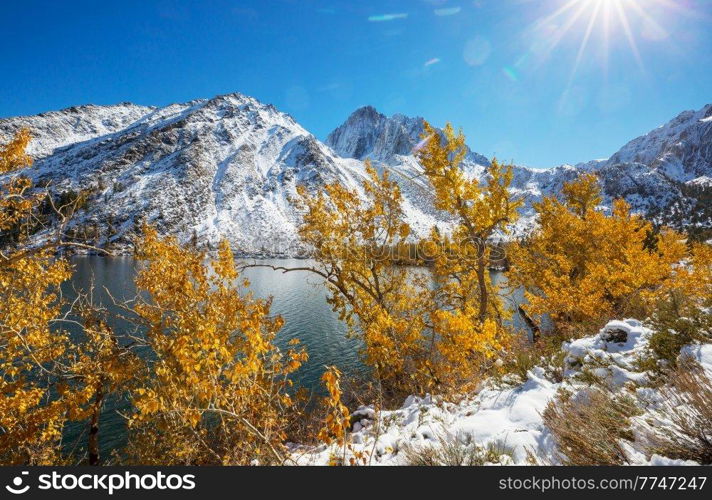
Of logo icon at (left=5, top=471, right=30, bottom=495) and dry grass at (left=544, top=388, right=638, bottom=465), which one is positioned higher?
logo icon at (left=5, top=471, right=30, bottom=495)

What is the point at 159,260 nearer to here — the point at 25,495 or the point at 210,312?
the point at 210,312

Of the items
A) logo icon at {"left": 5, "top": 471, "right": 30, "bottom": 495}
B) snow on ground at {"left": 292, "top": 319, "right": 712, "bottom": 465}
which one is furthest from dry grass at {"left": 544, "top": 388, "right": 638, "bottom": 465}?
logo icon at {"left": 5, "top": 471, "right": 30, "bottom": 495}

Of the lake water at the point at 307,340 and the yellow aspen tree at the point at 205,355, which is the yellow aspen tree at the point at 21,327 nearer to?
the lake water at the point at 307,340

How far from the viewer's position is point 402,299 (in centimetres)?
1459

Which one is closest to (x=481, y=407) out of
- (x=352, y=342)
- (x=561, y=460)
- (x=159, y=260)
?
(x=561, y=460)

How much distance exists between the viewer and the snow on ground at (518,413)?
5121 millimetres

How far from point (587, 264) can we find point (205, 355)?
2108 cm

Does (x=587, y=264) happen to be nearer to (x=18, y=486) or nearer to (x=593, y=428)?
(x=593, y=428)

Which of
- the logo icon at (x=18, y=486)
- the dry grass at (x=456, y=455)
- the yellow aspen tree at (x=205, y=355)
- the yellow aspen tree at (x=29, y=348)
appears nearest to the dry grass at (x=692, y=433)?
the dry grass at (x=456, y=455)

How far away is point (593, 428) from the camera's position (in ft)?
14.9

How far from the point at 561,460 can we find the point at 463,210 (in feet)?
30.6

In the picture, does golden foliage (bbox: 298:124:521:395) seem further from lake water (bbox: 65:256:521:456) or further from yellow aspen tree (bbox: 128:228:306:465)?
yellow aspen tree (bbox: 128:228:306:465)

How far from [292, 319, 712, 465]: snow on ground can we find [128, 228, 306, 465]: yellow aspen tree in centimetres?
169

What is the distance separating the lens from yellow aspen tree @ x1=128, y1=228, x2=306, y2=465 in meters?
5.59
